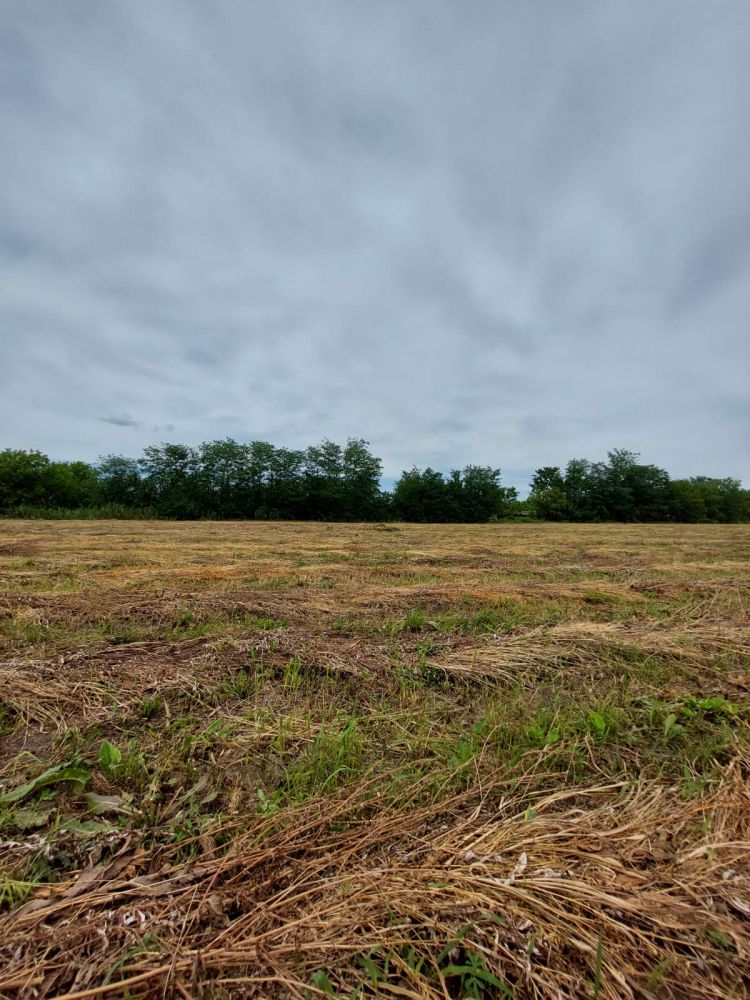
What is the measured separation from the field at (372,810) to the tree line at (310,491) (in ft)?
132

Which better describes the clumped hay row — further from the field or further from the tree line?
the tree line

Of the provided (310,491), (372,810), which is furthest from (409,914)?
(310,491)

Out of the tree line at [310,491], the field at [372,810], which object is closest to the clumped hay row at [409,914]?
the field at [372,810]

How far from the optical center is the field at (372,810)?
1.05 meters

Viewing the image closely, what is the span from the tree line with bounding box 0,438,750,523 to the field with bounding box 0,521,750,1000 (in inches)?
1585

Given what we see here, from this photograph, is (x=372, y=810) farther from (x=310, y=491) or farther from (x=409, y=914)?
(x=310, y=491)

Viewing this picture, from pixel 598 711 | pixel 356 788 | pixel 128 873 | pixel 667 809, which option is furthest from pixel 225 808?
pixel 598 711

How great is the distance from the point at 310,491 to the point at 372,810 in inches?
1781

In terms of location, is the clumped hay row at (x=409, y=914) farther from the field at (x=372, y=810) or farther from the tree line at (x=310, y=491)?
the tree line at (x=310, y=491)

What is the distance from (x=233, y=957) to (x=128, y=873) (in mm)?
516

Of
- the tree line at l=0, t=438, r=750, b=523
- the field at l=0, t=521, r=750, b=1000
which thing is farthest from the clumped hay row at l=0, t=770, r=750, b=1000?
the tree line at l=0, t=438, r=750, b=523

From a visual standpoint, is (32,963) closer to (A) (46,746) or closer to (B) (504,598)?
(A) (46,746)

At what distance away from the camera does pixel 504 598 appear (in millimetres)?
4992

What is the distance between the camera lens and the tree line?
1626 inches
